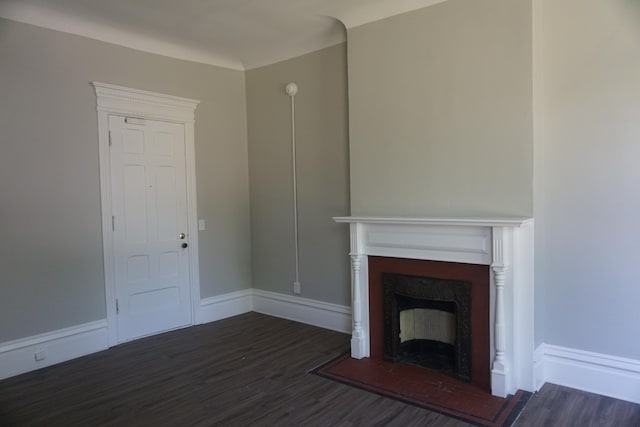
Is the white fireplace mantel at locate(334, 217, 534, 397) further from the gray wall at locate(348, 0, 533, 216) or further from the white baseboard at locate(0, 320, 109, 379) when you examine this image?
the white baseboard at locate(0, 320, 109, 379)

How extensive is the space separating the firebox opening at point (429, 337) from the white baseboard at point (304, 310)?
737 mm

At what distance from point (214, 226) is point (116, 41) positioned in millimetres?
2052

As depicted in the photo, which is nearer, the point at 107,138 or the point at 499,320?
the point at 499,320

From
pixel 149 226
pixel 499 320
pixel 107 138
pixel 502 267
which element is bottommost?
pixel 499 320

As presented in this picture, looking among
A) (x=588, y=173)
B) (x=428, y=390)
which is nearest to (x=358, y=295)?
(x=428, y=390)

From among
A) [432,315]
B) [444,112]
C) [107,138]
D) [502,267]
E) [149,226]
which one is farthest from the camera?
[149,226]

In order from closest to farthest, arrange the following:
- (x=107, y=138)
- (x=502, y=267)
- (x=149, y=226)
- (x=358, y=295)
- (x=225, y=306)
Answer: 1. (x=502, y=267)
2. (x=358, y=295)
3. (x=107, y=138)
4. (x=149, y=226)
5. (x=225, y=306)

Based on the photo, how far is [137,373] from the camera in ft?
11.5

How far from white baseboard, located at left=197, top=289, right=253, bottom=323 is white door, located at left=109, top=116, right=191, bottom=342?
7.4 inches

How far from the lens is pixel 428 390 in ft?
10.1

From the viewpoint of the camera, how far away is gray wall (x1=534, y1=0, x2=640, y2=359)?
2.85m

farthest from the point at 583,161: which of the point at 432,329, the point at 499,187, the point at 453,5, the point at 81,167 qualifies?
the point at 81,167

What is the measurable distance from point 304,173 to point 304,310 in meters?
1.46

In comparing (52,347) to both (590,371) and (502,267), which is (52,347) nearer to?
(502,267)
